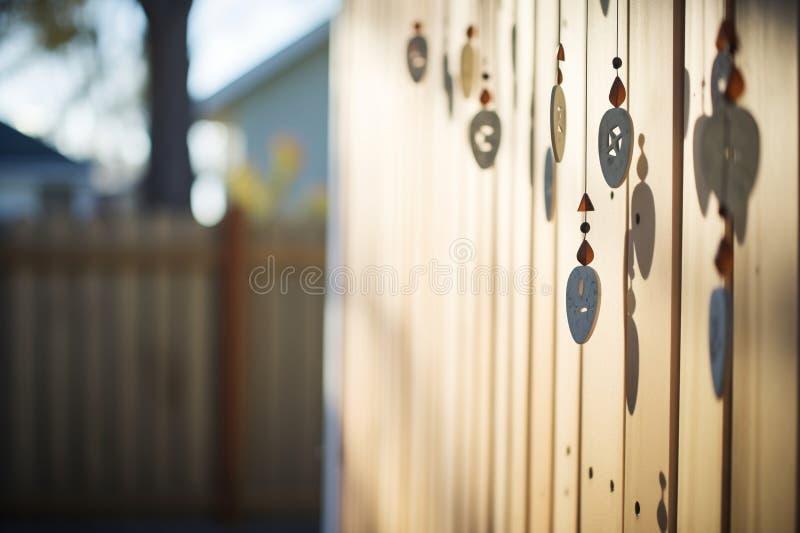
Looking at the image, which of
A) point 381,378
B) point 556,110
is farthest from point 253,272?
point 556,110

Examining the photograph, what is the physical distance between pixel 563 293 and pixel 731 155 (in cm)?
35

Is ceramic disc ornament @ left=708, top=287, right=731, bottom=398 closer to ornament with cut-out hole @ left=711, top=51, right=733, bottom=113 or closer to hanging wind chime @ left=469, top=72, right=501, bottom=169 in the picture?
ornament with cut-out hole @ left=711, top=51, right=733, bottom=113

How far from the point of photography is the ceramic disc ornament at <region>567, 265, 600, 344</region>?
0.74 meters

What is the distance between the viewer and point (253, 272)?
3.94 m

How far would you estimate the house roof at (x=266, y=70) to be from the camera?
9547 millimetres

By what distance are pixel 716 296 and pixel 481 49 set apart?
0.72 meters

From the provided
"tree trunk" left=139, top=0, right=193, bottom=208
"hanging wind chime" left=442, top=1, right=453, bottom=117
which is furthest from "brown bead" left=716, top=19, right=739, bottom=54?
"tree trunk" left=139, top=0, right=193, bottom=208

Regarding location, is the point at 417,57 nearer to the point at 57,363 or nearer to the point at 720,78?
the point at 720,78

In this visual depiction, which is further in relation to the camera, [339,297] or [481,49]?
[339,297]

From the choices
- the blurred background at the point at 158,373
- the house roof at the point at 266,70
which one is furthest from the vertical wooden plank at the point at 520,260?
the house roof at the point at 266,70

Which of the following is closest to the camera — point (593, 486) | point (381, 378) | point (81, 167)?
point (593, 486)

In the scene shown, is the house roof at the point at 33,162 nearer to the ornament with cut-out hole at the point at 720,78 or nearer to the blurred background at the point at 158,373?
the blurred background at the point at 158,373

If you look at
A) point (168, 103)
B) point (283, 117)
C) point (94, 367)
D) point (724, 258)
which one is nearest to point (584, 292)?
point (724, 258)

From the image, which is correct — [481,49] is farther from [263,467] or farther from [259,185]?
[259,185]
